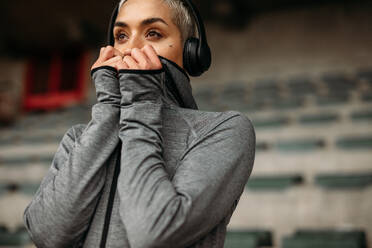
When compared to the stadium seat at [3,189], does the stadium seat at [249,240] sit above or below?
below

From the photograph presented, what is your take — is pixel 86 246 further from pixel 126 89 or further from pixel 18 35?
pixel 18 35

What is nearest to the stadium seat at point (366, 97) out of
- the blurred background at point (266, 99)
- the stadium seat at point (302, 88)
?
the blurred background at point (266, 99)

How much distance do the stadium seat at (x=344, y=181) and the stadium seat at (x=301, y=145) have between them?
0.27 m

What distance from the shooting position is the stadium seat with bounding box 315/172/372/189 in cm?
91

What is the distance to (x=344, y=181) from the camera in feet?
3.06

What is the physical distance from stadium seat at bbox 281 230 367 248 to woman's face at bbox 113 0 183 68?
17.5 inches

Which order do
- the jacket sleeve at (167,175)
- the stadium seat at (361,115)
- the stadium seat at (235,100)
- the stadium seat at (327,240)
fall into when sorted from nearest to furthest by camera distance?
the jacket sleeve at (167,175), the stadium seat at (327,240), the stadium seat at (361,115), the stadium seat at (235,100)

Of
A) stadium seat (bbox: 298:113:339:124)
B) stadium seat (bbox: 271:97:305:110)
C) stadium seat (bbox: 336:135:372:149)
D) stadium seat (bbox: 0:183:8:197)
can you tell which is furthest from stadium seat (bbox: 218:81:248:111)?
stadium seat (bbox: 0:183:8:197)

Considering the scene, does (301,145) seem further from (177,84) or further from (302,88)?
(302,88)

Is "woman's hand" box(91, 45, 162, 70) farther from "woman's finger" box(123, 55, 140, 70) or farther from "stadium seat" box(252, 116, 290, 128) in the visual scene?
"stadium seat" box(252, 116, 290, 128)

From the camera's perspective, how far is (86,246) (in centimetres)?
32

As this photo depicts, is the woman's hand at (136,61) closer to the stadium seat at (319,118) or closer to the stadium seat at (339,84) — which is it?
the stadium seat at (319,118)

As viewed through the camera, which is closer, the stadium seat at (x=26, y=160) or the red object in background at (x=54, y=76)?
the stadium seat at (x=26, y=160)

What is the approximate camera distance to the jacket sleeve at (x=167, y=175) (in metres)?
0.29
